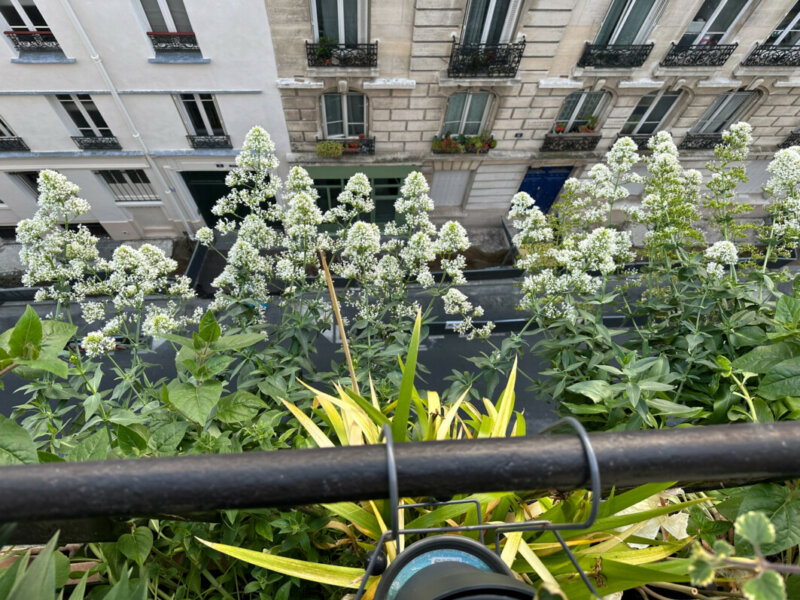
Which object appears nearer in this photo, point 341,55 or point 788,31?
point 341,55

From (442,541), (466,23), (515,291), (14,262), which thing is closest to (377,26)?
(466,23)

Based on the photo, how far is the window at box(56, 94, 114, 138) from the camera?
7440mm

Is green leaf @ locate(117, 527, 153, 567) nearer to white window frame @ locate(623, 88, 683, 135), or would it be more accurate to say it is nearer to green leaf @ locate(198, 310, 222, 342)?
green leaf @ locate(198, 310, 222, 342)

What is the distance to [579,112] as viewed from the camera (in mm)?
8719

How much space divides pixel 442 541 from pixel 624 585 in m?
0.79

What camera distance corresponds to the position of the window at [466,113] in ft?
26.8

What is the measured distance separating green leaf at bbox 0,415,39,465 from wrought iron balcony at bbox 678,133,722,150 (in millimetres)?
11968

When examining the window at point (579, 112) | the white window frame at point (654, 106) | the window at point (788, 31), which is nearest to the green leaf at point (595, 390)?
the window at point (579, 112)

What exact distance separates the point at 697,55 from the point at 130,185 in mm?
12096

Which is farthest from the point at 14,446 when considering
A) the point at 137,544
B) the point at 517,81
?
the point at 517,81

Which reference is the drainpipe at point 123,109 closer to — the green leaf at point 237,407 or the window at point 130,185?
the window at point 130,185

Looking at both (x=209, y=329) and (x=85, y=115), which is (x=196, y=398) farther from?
(x=85, y=115)

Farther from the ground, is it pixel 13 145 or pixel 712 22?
pixel 712 22

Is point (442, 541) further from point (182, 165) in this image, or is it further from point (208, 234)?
point (182, 165)
